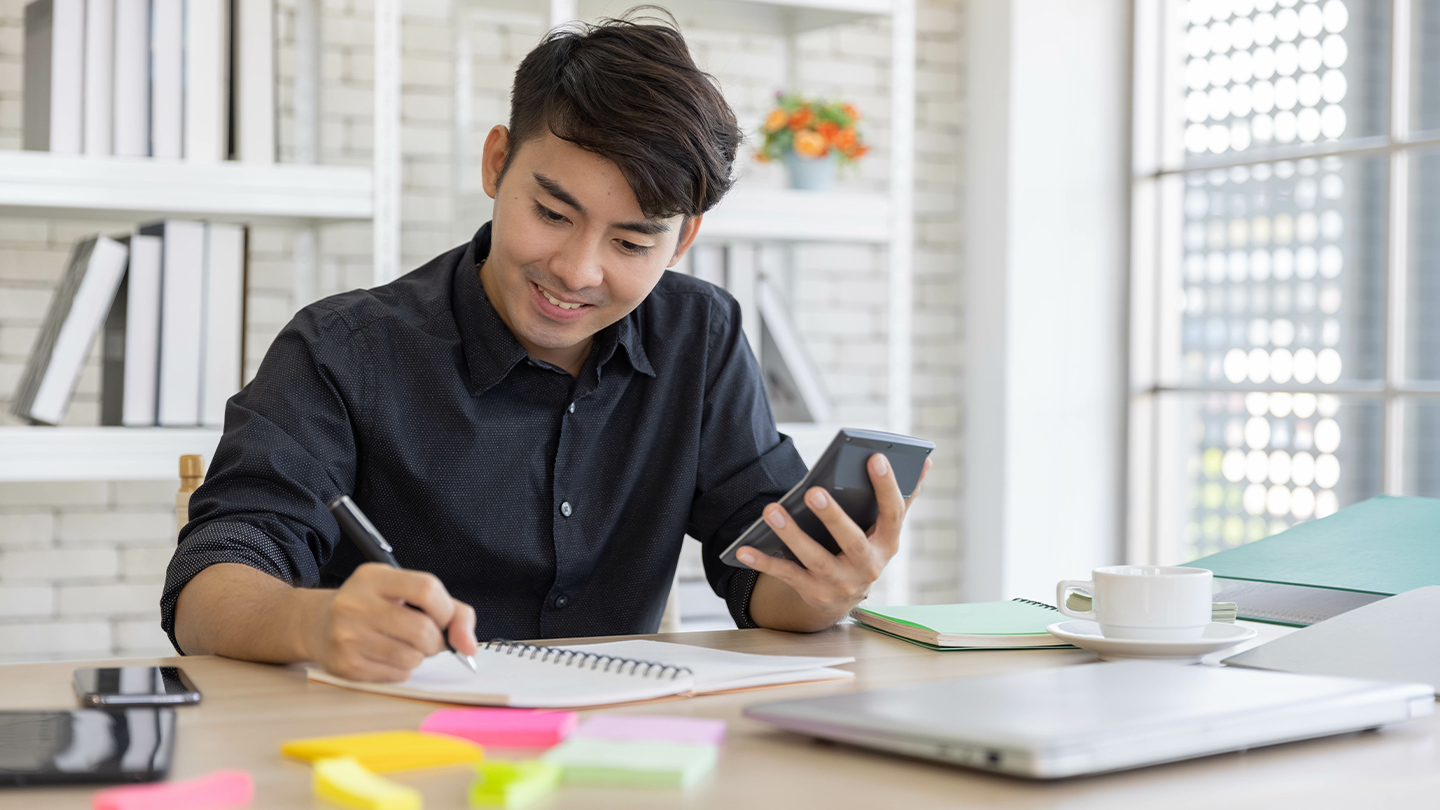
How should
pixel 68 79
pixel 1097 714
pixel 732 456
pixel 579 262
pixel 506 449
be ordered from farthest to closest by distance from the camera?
1. pixel 68 79
2. pixel 732 456
3. pixel 506 449
4. pixel 579 262
5. pixel 1097 714

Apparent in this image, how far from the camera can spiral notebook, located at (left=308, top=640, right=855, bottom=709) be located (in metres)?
0.91

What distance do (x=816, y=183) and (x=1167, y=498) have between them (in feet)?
5.12

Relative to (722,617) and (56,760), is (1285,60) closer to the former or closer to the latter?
(722,617)

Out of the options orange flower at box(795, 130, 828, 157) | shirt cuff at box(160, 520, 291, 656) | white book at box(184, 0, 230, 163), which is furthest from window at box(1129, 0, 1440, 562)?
shirt cuff at box(160, 520, 291, 656)

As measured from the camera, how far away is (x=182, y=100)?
228 cm

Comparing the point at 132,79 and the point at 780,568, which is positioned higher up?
the point at 132,79

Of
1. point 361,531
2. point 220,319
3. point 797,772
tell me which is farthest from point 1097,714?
point 220,319

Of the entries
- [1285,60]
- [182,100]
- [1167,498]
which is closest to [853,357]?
[1167,498]

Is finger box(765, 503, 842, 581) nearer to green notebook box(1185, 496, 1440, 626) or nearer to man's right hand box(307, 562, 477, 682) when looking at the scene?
man's right hand box(307, 562, 477, 682)

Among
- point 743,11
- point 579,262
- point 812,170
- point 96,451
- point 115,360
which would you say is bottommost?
point 96,451

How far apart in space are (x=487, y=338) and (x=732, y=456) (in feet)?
1.13

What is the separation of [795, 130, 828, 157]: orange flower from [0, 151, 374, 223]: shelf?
912 mm

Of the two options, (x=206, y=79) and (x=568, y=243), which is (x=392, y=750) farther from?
(x=206, y=79)

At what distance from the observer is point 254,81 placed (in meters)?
2.31
